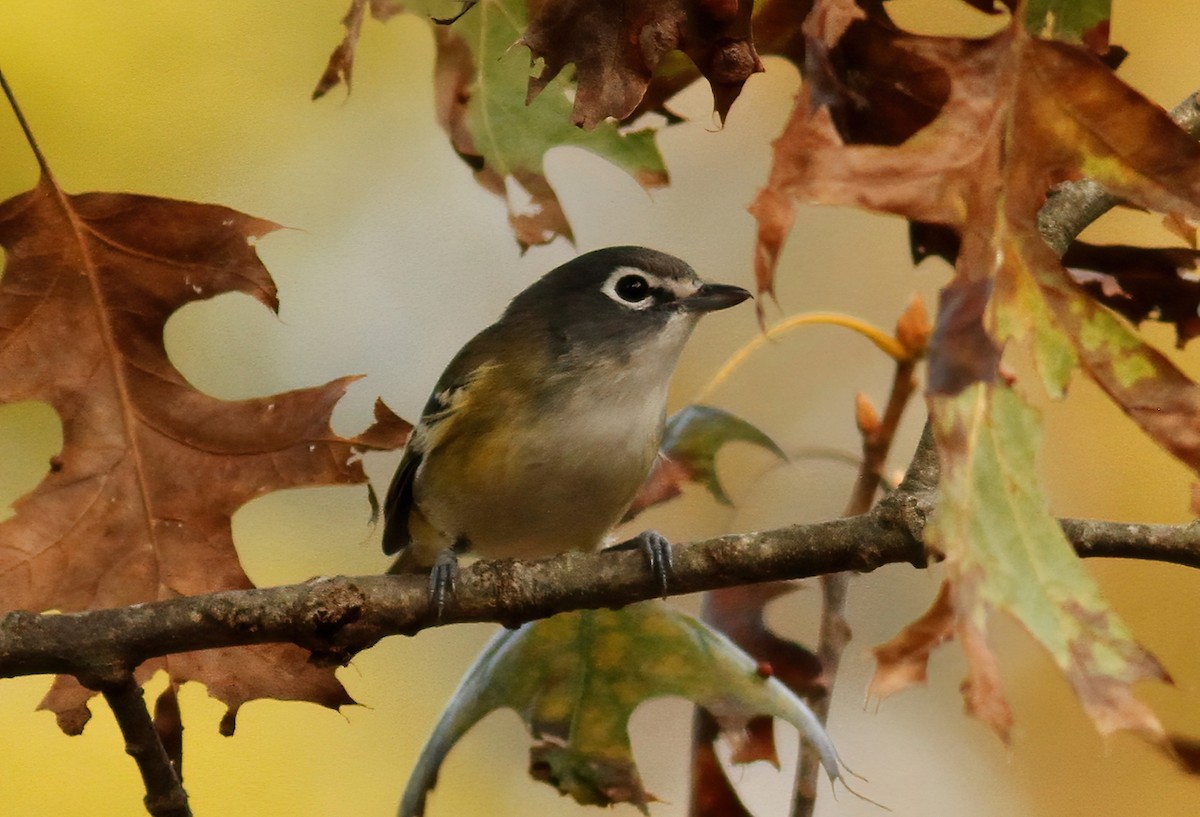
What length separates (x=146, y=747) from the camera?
1.73 m

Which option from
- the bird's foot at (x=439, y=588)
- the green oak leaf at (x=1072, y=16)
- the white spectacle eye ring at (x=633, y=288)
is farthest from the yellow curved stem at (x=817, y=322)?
the green oak leaf at (x=1072, y=16)

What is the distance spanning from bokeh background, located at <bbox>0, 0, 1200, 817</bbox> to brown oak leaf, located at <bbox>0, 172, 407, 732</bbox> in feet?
4.85

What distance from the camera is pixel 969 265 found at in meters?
1.20

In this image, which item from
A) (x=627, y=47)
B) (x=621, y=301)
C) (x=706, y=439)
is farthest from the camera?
(x=621, y=301)

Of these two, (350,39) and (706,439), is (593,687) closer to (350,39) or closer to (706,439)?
(706,439)

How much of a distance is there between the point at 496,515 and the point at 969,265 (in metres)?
1.68

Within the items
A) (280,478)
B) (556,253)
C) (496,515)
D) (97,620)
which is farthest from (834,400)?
(97,620)

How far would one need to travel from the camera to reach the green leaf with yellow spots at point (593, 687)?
6.86ft

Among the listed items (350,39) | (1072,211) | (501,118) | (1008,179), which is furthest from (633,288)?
(1008,179)

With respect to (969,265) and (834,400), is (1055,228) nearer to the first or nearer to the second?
(969,265)

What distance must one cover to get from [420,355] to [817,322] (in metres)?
2.64

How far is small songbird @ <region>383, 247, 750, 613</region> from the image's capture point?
2.68 metres

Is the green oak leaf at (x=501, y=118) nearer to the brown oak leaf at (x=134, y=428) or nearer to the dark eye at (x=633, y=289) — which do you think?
the brown oak leaf at (x=134, y=428)

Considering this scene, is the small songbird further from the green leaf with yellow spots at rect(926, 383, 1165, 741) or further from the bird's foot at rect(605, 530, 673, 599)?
the green leaf with yellow spots at rect(926, 383, 1165, 741)
